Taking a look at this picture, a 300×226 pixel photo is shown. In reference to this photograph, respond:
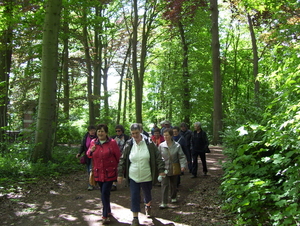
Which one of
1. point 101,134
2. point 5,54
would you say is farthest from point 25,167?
point 5,54

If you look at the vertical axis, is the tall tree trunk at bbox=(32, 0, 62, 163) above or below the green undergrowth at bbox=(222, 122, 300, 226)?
above

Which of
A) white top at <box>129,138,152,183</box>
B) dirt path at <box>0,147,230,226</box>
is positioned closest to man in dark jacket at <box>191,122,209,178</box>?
dirt path at <box>0,147,230,226</box>

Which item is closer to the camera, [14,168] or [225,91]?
[14,168]

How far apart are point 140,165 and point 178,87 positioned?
1856 cm

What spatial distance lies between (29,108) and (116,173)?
38.6ft

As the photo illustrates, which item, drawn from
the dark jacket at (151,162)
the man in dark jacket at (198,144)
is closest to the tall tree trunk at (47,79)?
the man in dark jacket at (198,144)

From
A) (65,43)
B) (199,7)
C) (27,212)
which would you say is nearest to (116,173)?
(27,212)

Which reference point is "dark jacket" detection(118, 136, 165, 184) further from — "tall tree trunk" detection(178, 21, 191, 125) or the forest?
"tall tree trunk" detection(178, 21, 191, 125)

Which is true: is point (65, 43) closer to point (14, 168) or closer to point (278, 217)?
point (14, 168)

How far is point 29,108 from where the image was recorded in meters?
16.0

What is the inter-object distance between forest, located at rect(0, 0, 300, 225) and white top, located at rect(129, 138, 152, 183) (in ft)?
4.81

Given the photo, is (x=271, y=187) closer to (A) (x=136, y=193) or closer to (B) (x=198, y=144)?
(A) (x=136, y=193)

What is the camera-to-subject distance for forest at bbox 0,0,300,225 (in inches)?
196

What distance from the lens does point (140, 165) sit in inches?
221
